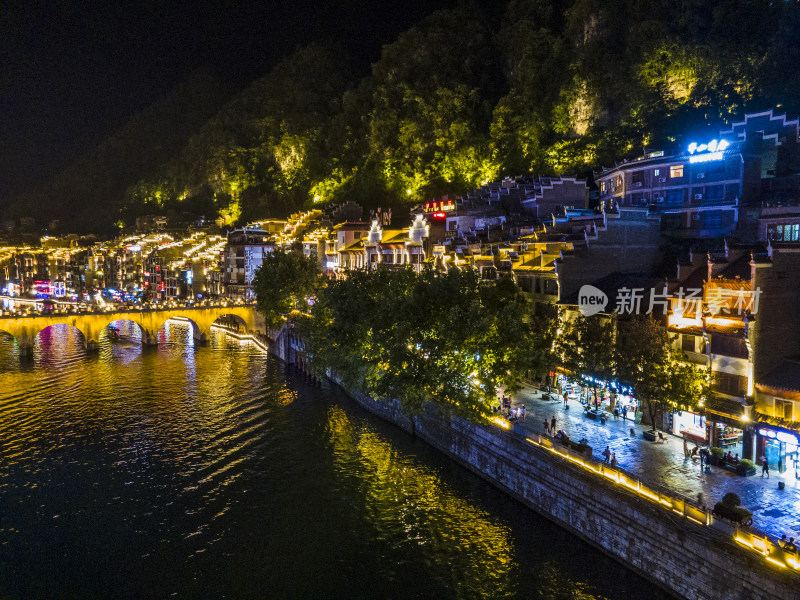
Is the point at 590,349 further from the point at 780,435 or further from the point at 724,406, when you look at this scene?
the point at 780,435

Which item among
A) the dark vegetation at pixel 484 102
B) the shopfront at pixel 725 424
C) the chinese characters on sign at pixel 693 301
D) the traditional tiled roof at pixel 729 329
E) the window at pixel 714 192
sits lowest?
the shopfront at pixel 725 424

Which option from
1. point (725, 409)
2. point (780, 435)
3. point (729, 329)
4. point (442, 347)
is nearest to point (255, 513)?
point (442, 347)

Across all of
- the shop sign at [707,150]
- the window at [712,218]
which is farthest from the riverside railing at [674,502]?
the shop sign at [707,150]

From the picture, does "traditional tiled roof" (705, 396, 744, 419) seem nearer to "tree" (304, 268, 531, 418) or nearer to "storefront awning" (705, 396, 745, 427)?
"storefront awning" (705, 396, 745, 427)

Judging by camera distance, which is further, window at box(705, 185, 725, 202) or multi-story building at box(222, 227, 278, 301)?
multi-story building at box(222, 227, 278, 301)

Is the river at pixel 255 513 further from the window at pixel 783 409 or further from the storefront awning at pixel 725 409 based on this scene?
the window at pixel 783 409

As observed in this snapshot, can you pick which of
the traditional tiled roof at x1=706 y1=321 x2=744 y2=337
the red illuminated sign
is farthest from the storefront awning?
the red illuminated sign
